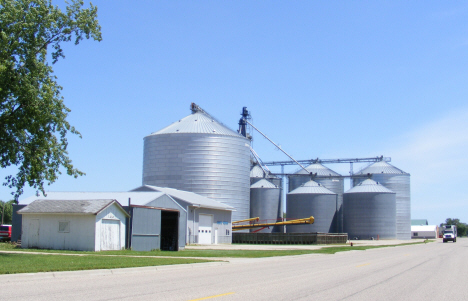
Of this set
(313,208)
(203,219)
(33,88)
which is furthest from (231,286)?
(313,208)

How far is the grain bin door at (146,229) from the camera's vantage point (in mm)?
35781

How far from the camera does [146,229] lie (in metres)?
36.5

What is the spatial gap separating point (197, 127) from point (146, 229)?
3667 cm

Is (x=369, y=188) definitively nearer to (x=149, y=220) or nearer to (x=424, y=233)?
(x=424, y=233)

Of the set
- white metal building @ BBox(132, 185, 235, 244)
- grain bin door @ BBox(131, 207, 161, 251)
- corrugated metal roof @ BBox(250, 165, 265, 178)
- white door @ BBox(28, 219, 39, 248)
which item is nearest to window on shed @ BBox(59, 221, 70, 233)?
white door @ BBox(28, 219, 39, 248)

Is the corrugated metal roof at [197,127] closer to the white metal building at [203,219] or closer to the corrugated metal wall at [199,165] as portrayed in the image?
the corrugated metal wall at [199,165]

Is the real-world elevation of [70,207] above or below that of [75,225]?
above

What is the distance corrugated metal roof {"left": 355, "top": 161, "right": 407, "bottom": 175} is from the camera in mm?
96625

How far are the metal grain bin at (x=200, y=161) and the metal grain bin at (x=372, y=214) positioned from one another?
79.2 ft

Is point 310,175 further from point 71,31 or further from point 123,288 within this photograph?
point 123,288

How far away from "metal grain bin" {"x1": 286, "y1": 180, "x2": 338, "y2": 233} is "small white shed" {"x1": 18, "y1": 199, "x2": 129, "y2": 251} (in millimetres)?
53629

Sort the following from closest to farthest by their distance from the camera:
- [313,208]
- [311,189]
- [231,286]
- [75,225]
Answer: [231,286]
[75,225]
[313,208]
[311,189]

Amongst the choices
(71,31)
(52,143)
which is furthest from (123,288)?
(71,31)

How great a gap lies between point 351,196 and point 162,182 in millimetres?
35997
